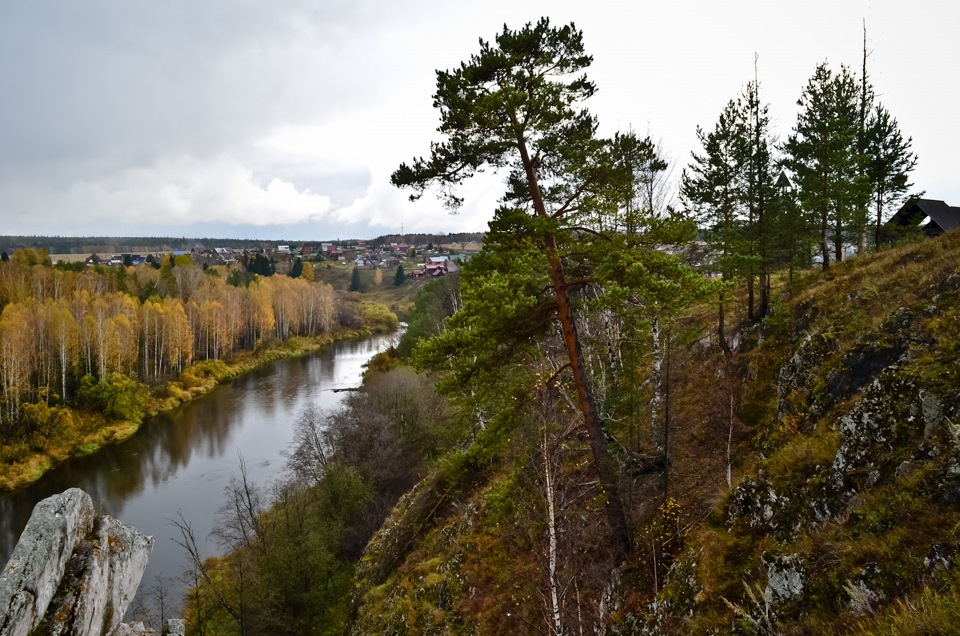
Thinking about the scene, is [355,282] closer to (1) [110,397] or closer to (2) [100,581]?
(1) [110,397]

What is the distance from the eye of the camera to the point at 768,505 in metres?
6.98

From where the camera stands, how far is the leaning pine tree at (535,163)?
7953 mm

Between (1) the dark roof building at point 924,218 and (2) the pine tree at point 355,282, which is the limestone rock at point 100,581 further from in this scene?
(2) the pine tree at point 355,282

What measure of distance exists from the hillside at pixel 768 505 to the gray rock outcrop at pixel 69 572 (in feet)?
23.0

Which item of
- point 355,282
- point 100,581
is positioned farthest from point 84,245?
point 100,581

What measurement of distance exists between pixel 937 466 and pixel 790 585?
219 cm

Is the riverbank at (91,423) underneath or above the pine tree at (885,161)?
underneath

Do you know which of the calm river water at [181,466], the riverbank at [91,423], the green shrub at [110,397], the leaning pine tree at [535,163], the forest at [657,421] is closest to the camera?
the forest at [657,421]

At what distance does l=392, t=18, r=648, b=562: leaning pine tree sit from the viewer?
26.1 feet

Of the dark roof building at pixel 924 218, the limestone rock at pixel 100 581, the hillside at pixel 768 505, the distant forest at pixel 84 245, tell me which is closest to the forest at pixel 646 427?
the hillside at pixel 768 505

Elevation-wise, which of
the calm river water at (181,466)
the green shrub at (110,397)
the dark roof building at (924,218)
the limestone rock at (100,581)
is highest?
the dark roof building at (924,218)

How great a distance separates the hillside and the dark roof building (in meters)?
14.6

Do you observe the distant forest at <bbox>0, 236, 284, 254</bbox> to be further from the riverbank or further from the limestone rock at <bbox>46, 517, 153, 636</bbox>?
the limestone rock at <bbox>46, 517, 153, 636</bbox>

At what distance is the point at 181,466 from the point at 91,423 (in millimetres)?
11366
